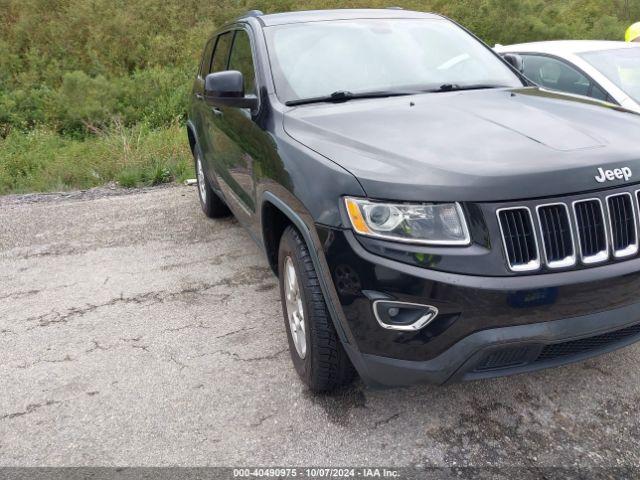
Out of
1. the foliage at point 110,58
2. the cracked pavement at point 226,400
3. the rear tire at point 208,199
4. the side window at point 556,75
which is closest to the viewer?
the cracked pavement at point 226,400

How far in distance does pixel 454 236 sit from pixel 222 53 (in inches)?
128

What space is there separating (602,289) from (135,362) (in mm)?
2343

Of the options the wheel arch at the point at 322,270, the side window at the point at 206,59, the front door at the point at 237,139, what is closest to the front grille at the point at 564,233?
the wheel arch at the point at 322,270

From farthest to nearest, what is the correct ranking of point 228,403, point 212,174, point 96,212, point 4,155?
1. point 4,155
2. point 96,212
3. point 212,174
4. point 228,403

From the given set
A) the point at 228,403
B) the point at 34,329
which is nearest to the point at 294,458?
the point at 228,403

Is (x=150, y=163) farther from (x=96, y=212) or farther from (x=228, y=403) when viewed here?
(x=228, y=403)

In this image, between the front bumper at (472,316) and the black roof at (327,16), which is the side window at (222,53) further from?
the front bumper at (472,316)

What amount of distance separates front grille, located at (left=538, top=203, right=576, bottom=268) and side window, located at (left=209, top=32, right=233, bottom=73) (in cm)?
307

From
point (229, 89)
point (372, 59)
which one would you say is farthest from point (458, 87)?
point (229, 89)

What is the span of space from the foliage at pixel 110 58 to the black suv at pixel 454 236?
587cm

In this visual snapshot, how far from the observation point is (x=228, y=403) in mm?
2873

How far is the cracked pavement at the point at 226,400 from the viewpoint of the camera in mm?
2502

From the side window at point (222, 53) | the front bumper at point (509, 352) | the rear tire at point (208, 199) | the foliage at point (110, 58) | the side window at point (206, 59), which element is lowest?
the foliage at point (110, 58)

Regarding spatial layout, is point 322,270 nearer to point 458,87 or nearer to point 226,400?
point 226,400
